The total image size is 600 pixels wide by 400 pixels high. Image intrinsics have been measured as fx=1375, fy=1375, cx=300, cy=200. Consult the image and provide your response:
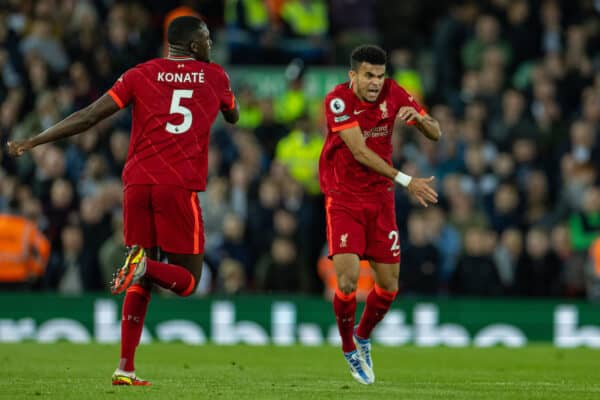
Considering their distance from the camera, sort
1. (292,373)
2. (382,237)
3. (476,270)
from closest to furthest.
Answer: (382,237), (292,373), (476,270)

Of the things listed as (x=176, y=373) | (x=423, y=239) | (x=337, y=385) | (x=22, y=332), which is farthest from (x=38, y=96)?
(x=337, y=385)

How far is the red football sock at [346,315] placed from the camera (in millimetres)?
10828

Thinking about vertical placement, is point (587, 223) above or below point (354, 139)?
below

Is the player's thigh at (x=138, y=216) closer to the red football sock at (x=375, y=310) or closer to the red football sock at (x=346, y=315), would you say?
the red football sock at (x=346, y=315)

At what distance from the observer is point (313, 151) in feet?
63.5

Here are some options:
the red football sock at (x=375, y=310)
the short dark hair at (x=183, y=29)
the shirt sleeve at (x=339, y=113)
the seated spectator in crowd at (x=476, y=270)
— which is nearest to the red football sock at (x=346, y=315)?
the red football sock at (x=375, y=310)

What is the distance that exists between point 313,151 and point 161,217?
9554mm

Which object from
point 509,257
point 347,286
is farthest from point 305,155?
point 347,286

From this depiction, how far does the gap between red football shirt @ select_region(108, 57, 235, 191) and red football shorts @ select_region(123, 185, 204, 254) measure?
0.23ft

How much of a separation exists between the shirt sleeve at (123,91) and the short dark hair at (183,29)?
1.39 feet

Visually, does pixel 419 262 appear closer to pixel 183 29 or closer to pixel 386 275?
pixel 386 275

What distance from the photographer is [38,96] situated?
Answer: 2056 cm

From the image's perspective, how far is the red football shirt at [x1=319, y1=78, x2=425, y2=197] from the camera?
1087 centimetres

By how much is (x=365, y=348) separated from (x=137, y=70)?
2940 millimetres
